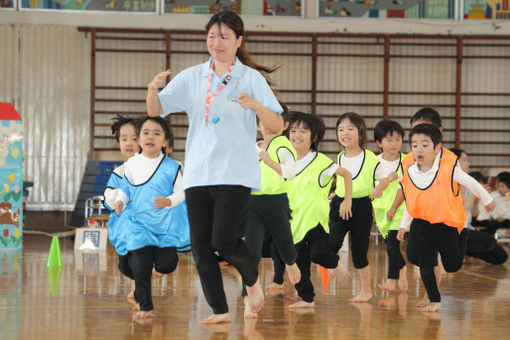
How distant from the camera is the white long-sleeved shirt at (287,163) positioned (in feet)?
11.4

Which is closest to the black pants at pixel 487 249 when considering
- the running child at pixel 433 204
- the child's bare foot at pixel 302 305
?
the running child at pixel 433 204

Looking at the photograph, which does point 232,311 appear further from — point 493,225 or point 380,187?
point 493,225

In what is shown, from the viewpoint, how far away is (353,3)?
487 inches

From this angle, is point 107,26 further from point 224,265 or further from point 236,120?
point 236,120

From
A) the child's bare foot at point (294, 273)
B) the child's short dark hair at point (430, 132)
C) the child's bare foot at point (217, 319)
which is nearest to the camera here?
the child's bare foot at point (217, 319)

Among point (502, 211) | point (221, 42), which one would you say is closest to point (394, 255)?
point (221, 42)

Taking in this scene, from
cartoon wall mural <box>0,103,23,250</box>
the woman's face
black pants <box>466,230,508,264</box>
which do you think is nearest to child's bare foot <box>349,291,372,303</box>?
the woman's face

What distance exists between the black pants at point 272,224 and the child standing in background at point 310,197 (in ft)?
0.50

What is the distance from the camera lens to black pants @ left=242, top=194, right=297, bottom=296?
3711 mm

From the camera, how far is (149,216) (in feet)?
11.2

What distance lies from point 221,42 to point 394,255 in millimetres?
2295

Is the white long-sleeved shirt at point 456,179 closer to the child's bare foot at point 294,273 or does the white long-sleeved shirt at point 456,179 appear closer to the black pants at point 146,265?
the child's bare foot at point 294,273

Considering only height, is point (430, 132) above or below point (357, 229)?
above

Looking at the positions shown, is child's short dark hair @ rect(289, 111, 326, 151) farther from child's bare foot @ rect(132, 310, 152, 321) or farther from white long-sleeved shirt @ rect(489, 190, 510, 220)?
white long-sleeved shirt @ rect(489, 190, 510, 220)
